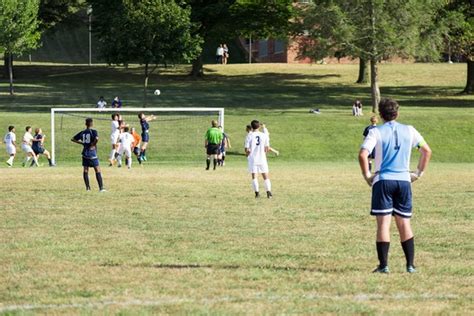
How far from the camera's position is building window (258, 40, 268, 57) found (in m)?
82.2

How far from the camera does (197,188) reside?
23.2m

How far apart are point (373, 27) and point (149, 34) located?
1200 centimetres

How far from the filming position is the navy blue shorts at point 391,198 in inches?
400

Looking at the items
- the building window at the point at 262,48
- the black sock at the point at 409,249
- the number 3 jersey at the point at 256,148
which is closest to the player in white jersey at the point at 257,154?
the number 3 jersey at the point at 256,148

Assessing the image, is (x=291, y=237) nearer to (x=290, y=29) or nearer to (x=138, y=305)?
(x=138, y=305)

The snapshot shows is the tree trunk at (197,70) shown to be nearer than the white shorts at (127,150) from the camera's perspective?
No

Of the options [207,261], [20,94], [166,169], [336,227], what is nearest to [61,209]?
[336,227]

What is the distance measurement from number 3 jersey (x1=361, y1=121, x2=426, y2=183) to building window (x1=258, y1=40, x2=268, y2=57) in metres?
72.1

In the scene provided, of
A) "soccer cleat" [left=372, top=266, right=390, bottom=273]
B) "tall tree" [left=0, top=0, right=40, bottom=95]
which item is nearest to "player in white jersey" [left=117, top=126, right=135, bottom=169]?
"soccer cleat" [left=372, top=266, right=390, bottom=273]

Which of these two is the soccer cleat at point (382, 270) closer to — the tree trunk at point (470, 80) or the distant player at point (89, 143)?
the distant player at point (89, 143)

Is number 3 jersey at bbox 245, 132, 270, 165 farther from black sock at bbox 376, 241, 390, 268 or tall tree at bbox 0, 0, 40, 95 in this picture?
tall tree at bbox 0, 0, 40, 95

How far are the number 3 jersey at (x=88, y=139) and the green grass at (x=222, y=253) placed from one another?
103cm

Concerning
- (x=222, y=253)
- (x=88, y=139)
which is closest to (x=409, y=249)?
(x=222, y=253)

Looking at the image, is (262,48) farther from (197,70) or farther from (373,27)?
(373,27)
